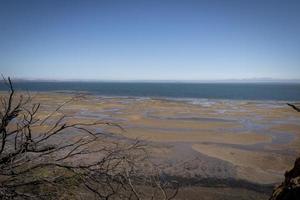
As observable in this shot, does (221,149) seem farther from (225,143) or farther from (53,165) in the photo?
(53,165)

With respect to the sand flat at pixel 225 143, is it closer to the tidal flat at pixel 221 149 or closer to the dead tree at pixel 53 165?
the tidal flat at pixel 221 149

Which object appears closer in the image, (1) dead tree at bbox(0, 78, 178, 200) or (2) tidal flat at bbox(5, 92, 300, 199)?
(1) dead tree at bbox(0, 78, 178, 200)

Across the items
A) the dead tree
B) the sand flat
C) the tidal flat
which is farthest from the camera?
the sand flat

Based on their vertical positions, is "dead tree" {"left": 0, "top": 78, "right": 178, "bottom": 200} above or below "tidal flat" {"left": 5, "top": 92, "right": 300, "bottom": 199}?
above

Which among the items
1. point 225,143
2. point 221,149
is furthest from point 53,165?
point 225,143

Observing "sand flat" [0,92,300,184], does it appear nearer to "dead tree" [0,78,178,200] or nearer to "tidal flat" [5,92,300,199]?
"tidal flat" [5,92,300,199]

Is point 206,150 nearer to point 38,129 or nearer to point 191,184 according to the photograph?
point 191,184

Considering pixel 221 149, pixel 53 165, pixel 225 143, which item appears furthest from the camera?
pixel 225 143

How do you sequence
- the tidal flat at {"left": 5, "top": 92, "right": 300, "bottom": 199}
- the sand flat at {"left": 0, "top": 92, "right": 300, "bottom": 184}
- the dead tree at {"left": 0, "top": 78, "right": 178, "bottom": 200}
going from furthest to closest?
the sand flat at {"left": 0, "top": 92, "right": 300, "bottom": 184} → the tidal flat at {"left": 5, "top": 92, "right": 300, "bottom": 199} → the dead tree at {"left": 0, "top": 78, "right": 178, "bottom": 200}

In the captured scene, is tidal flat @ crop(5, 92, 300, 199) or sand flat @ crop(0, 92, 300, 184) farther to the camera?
sand flat @ crop(0, 92, 300, 184)

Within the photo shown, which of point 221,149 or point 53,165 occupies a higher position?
point 53,165

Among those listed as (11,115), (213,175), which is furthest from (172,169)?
(11,115)

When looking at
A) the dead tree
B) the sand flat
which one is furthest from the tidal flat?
the dead tree
